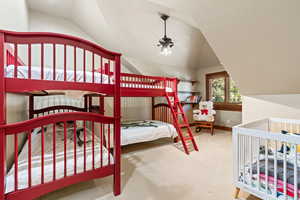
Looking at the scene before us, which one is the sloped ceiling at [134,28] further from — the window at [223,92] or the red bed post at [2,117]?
the red bed post at [2,117]

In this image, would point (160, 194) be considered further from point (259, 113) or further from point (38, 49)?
point (38, 49)

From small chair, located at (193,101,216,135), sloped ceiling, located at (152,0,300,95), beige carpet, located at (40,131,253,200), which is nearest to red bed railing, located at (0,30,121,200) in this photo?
beige carpet, located at (40,131,253,200)

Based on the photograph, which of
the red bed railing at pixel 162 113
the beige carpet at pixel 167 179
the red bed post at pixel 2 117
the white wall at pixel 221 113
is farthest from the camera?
the white wall at pixel 221 113

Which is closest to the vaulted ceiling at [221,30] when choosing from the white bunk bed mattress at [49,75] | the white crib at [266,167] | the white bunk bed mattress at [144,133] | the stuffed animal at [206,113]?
the white crib at [266,167]

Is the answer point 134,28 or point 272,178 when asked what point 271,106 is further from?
point 134,28

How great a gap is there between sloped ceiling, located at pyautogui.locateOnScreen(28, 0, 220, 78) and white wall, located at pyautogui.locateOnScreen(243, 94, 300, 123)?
2.26 metres

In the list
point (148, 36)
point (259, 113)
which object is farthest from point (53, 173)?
point (148, 36)

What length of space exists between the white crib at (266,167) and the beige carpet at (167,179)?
0.32m

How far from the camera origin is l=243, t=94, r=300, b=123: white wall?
1.99m

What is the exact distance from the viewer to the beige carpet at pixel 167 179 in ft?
4.93

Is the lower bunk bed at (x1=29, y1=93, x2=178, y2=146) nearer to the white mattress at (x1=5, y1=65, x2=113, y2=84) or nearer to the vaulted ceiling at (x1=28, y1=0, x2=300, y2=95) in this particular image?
the white mattress at (x1=5, y1=65, x2=113, y2=84)

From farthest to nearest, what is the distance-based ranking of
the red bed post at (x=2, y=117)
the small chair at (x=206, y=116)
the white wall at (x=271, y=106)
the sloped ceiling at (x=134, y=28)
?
the small chair at (x=206, y=116)
the sloped ceiling at (x=134, y=28)
the white wall at (x=271, y=106)
the red bed post at (x=2, y=117)

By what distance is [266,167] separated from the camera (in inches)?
46.4

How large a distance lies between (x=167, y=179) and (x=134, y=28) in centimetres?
310
